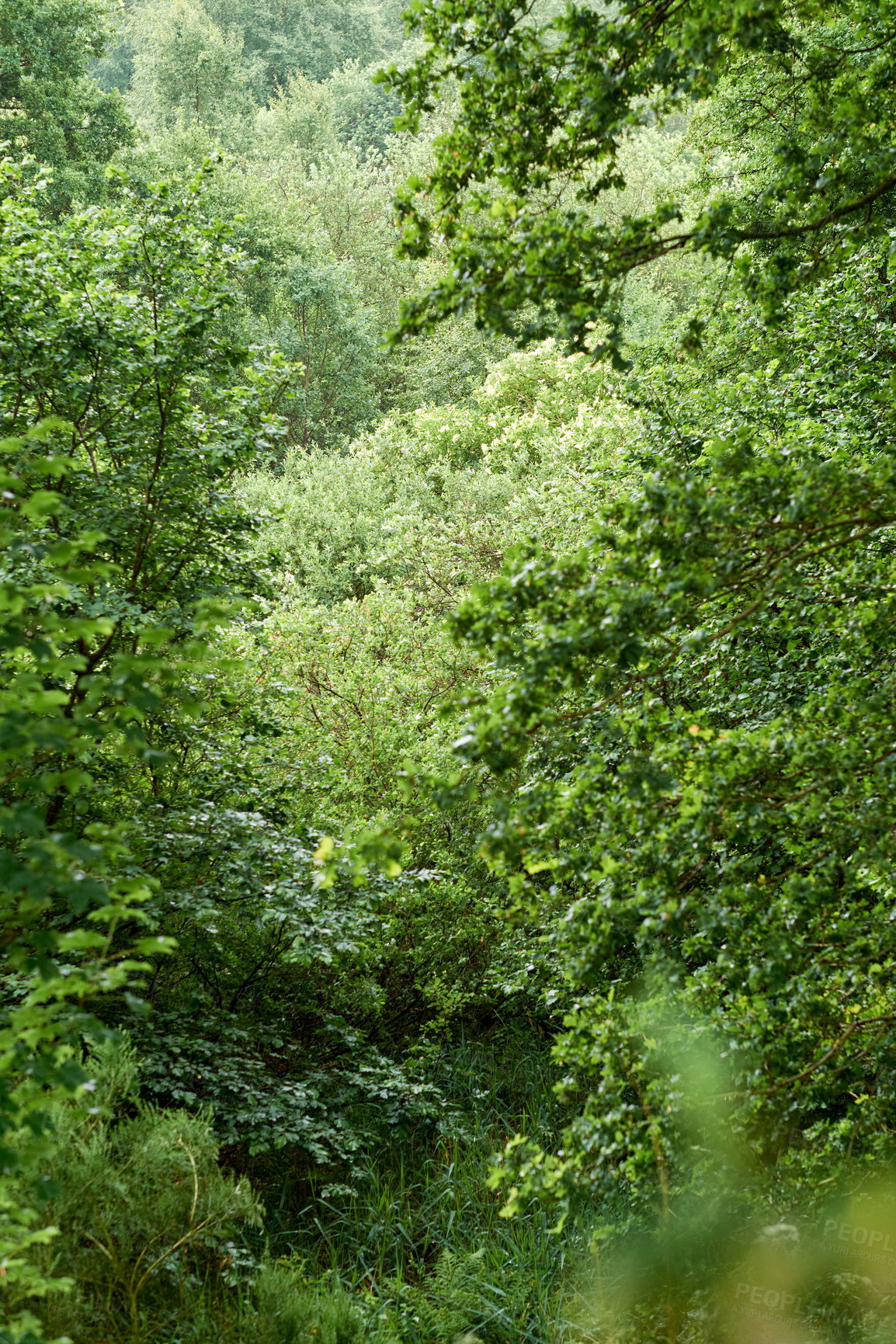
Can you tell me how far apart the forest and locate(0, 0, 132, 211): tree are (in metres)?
12.4

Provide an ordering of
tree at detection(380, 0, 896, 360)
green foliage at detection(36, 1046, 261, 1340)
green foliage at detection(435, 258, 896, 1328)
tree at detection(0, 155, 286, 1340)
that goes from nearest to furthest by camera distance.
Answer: green foliage at detection(435, 258, 896, 1328)
tree at detection(380, 0, 896, 360)
green foliage at detection(36, 1046, 261, 1340)
tree at detection(0, 155, 286, 1340)

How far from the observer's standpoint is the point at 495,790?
4367 mm

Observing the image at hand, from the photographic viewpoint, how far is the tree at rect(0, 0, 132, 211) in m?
15.8

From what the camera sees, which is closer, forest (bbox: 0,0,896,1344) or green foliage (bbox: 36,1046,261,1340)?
forest (bbox: 0,0,896,1344)

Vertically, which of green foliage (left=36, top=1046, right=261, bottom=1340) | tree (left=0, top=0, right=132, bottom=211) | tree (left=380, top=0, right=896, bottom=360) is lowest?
green foliage (left=36, top=1046, right=261, bottom=1340)

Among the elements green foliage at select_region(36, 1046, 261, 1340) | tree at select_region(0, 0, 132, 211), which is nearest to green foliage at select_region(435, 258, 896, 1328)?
green foliage at select_region(36, 1046, 261, 1340)

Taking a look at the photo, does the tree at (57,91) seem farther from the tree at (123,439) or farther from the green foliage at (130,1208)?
the green foliage at (130,1208)

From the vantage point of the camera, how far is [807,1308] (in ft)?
13.3

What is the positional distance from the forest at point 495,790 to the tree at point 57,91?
489 inches

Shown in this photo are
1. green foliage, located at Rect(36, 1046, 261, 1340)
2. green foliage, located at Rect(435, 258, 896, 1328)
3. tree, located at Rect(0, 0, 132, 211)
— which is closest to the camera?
green foliage, located at Rect(435, 258, 896, 1328)

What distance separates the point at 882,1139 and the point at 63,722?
2.88 meters

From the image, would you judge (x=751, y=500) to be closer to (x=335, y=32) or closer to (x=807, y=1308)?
(x=807, y=1308)

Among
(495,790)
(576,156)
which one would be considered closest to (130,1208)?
(495,790)

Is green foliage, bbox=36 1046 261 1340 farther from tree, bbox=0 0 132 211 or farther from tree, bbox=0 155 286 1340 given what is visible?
tree, bbox=0 0 132 211
